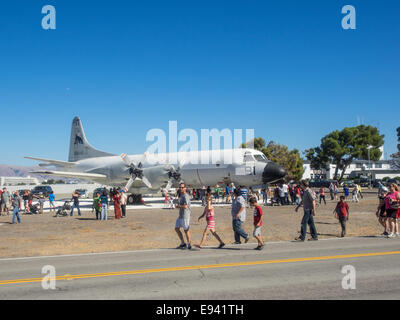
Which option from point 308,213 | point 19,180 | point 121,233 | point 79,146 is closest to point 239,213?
point 308,213

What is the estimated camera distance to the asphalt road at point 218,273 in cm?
625

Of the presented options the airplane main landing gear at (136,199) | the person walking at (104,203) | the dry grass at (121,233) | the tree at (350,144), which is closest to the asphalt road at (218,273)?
the dry grass at (121,233)

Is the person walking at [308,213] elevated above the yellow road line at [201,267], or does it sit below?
above

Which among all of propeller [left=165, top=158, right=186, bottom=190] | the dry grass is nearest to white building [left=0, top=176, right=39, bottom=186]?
propeller [left=165, top=158, right=186, bottom=190]

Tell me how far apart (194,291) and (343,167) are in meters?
82.3

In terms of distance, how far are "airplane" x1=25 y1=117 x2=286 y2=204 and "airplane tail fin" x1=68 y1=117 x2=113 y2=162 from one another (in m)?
3.24

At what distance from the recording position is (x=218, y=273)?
7.72m

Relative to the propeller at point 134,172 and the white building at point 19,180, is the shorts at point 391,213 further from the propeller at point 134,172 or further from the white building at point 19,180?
the white building at point 19,180

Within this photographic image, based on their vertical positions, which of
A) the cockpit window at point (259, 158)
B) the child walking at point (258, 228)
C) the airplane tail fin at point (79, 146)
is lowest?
the child walking at point (258, 228)

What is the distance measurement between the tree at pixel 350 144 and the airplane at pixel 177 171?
5637 cm

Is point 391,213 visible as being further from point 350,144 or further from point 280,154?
point 350,144
